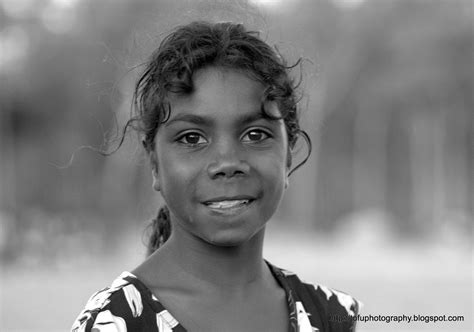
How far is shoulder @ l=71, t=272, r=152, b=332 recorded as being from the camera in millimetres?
1630

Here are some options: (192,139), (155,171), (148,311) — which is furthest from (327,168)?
(148,311)

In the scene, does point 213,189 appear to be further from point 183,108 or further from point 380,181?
point 380,181

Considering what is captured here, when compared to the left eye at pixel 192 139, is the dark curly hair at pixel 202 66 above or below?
above

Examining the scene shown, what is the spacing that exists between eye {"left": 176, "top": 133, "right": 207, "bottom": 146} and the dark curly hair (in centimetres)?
8

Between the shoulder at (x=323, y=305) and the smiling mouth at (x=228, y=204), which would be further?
the shoulder at (x=323, y=305)

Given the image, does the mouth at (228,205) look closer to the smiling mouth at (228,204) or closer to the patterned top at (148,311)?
the smiling mouth at (228,204)

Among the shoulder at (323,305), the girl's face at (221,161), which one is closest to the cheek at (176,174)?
the girl's face at (221,161)

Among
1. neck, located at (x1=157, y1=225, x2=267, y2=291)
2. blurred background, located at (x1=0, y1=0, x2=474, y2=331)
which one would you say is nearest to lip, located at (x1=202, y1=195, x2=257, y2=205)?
neck, located at (x1=157, y1=225, x2=267, y2=291)

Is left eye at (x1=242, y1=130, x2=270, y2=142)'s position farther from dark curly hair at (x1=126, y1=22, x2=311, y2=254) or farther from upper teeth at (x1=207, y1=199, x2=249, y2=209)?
upper teeth at (x1=207, y1=199, x2=249, y2=209)

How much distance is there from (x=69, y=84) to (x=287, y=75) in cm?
1726

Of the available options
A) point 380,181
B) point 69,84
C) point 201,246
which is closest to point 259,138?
point 201,246

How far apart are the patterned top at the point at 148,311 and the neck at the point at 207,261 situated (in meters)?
0.13

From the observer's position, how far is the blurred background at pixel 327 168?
9.85 meters

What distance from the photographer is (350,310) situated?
6.72 ft
